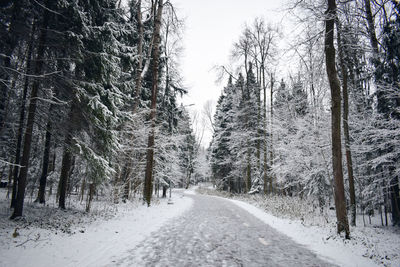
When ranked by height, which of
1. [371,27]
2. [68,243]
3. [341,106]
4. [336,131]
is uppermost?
[371,27]

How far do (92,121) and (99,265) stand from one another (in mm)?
4608

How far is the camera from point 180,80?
18.4 m

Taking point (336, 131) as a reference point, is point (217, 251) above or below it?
below

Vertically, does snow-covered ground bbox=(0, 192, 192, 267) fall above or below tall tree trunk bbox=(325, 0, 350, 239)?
below

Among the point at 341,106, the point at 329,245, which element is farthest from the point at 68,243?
the point at 341,106

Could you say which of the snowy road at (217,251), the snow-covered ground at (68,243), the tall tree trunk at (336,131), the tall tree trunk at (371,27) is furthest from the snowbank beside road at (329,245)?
the tall tree trunk at (371,27)

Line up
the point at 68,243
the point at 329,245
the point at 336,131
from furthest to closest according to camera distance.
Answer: the point at 336,131, the point at 329,245, the point at 68,243

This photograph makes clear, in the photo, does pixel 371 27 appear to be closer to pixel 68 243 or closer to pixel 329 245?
pixel 329 245

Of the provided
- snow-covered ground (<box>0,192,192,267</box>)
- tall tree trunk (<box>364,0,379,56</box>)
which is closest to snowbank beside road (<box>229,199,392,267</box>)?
snow-covered ground (<box>0,192,192,267</box>)

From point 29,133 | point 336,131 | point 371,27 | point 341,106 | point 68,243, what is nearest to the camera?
point 68,243

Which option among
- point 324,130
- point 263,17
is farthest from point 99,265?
point 263,17

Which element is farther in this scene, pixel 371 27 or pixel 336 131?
pixel 371 27

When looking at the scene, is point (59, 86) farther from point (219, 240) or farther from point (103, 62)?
point (219, 240)

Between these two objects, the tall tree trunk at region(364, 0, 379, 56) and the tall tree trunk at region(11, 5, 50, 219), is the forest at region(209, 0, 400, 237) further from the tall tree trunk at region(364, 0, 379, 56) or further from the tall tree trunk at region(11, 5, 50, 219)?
the tall tree trunk at region(11, 5, 50, 219)
